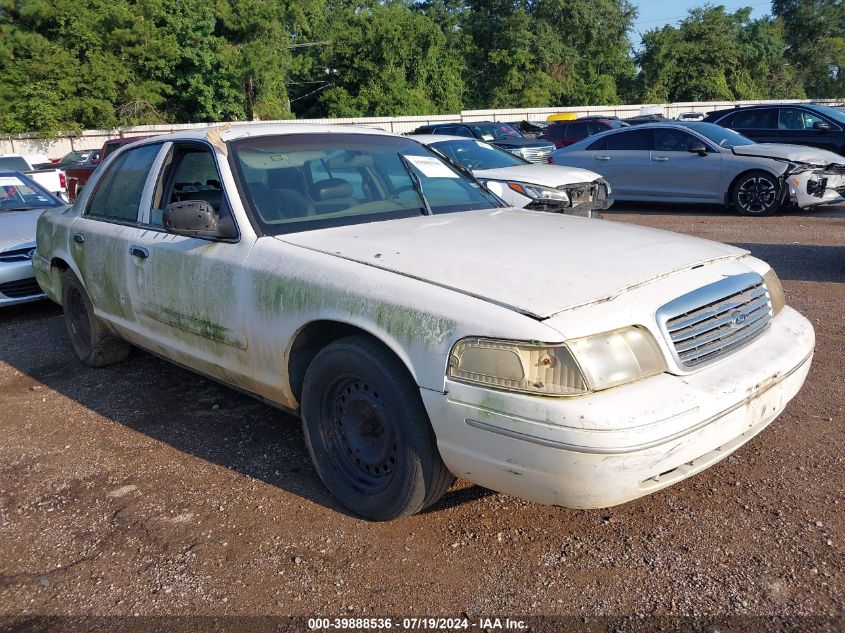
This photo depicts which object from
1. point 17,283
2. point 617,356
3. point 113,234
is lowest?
point 17,283

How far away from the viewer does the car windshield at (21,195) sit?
27.5 ft

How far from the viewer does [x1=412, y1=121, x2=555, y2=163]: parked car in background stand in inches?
Answer: 706

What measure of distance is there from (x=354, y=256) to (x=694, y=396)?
1.50 m

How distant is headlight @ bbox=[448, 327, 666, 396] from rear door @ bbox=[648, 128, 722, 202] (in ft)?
33.0

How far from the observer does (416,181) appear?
14.0 feet

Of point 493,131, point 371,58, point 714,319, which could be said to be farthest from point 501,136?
point 371,58

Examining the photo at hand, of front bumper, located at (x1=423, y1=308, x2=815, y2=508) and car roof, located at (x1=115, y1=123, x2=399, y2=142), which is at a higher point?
car roof, located at (x1=115, y1=123, x2=399, y2=142)

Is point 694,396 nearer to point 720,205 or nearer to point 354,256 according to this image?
point 354,256

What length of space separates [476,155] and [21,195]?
5.79 m

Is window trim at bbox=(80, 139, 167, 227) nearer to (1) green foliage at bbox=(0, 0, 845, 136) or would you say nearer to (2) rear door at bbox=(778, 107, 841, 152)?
(2) rear door at bbox=(778, 107, 841, 152)

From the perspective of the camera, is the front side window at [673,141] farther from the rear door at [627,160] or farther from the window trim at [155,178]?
the window trim at [155,178]

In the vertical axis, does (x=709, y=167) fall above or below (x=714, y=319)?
below

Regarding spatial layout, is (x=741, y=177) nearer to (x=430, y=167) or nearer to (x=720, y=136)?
(x=720, y=136)

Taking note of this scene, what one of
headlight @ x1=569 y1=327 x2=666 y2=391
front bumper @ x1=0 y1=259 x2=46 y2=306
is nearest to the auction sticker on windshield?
headlight @ x1=569 y1=327 x2=666 y2=391
